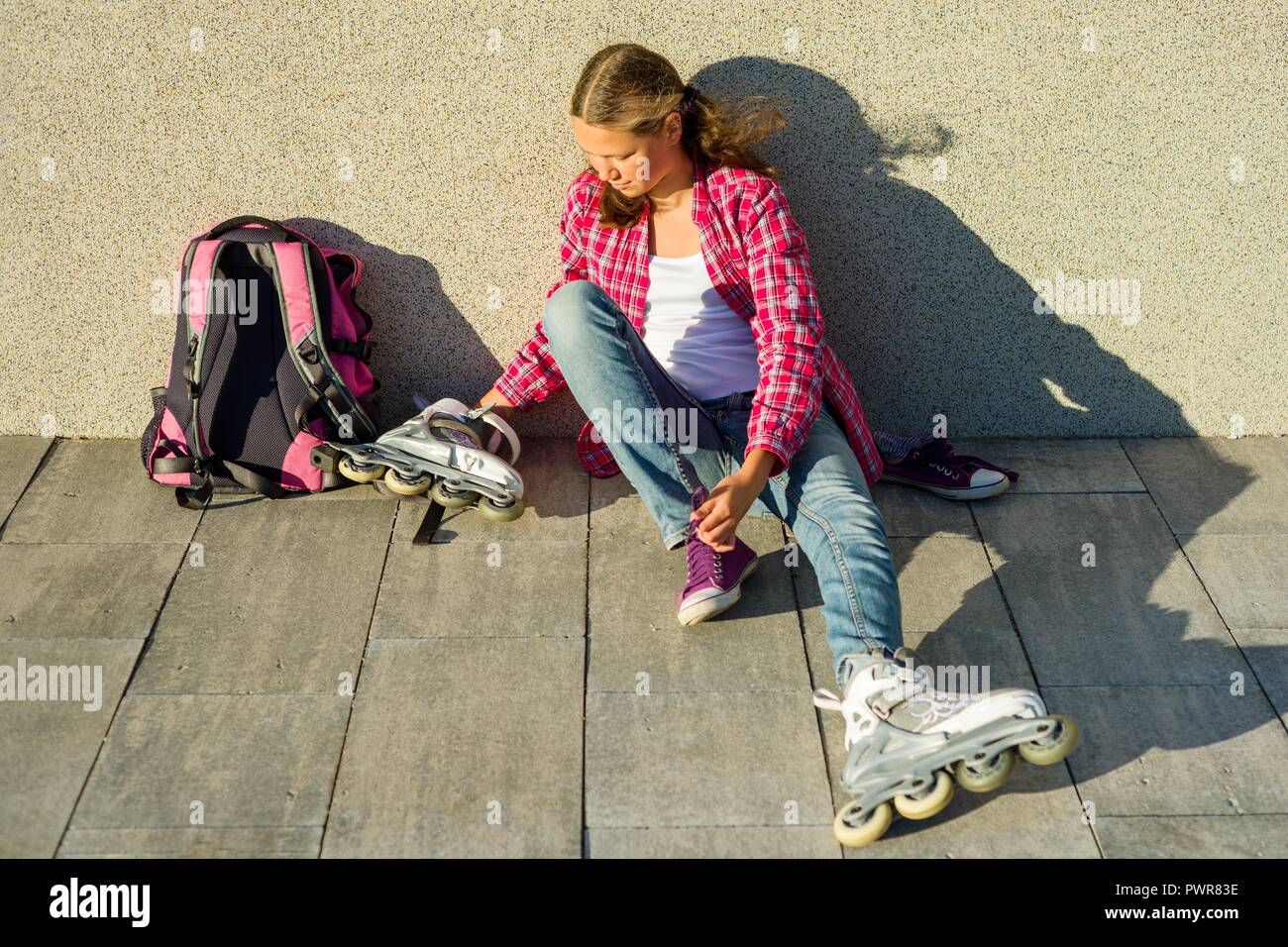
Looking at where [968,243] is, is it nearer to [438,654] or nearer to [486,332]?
[486,332]

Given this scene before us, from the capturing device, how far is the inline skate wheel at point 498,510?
3.36 metres

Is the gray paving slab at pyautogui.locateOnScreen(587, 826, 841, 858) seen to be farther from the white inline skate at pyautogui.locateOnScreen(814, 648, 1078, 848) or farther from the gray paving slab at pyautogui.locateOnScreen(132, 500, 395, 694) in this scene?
the gray paving slab at pyautogui.locateOnScreen(132, 500, 395, 694)

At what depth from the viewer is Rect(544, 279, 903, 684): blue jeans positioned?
2883 millimetres

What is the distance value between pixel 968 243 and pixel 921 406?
0.50 m

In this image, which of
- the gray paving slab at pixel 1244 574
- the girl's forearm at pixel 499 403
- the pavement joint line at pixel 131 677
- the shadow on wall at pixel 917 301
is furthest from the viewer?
the girl's forearm at pixel 499 403

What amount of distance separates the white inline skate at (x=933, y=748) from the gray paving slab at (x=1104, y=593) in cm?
48

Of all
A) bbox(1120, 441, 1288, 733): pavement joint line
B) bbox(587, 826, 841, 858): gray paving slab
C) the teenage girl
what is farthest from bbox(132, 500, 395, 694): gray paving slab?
bbox(1120, 441, 1288, 733): pavement joint line

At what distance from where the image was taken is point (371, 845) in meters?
2.46

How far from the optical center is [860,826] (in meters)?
2.45

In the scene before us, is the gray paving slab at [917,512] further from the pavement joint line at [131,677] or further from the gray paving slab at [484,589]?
the pavement joint line at [131,677]

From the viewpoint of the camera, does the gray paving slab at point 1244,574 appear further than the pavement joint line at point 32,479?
No

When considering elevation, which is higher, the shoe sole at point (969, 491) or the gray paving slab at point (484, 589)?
the shoe sole at point (969, 491)

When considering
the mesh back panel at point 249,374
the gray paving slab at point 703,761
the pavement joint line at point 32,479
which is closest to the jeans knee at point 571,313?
the mesh back panel at point 249,374

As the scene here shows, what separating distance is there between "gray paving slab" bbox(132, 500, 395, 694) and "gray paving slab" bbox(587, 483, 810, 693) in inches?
23.0
